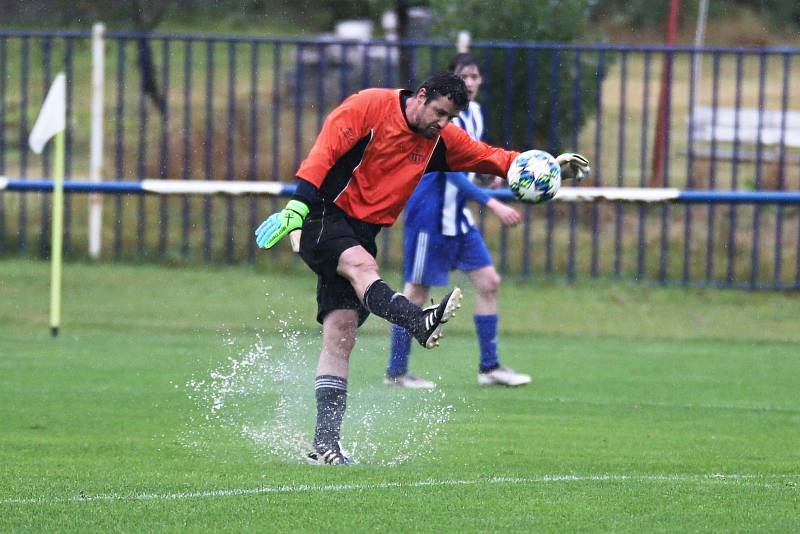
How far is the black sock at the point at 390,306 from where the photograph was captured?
6.32 meters

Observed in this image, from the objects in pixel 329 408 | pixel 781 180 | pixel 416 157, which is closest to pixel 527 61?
pixel 781 180

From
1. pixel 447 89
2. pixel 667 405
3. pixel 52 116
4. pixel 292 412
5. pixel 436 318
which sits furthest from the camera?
pixel 52 116

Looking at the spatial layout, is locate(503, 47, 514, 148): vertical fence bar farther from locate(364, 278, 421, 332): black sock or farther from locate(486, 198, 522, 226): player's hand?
locate(364, 278, 421, 332): black sock

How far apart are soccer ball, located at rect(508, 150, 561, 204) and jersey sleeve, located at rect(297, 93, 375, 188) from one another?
89cm

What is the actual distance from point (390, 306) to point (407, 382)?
287cm

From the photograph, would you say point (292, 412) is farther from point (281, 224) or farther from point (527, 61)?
point (527, 61)

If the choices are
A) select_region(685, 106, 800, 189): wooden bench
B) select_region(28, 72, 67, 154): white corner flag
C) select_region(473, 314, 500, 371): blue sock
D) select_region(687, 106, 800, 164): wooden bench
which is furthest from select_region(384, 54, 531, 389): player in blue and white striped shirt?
select_region(687, 106, 800, 164): wooden bench

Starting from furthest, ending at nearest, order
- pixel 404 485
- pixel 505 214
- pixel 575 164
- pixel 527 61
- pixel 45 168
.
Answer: pixel 527 61 < pixel 45 168 < pixel 505 214 < pixel 575 164 < pixel 404 485

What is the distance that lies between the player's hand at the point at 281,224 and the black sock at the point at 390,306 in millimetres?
441

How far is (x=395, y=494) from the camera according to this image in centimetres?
572

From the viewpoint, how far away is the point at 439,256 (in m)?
9.39

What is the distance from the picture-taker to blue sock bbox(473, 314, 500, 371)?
931 cm

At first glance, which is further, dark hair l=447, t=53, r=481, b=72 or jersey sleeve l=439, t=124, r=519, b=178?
dark hair l=447, t=53, r=481, b=72

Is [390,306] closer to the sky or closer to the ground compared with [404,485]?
closer to the sky
